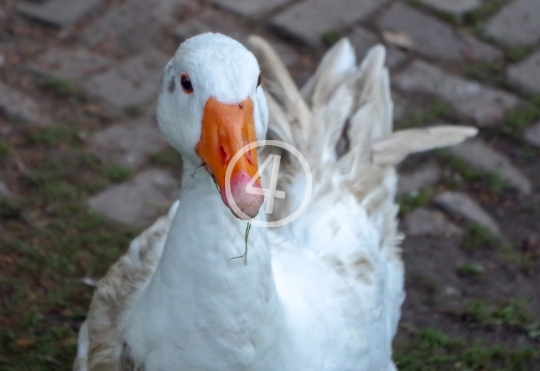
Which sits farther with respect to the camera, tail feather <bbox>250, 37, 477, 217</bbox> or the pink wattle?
tail feather <bbox>250, 37, 477, 217</bbox>

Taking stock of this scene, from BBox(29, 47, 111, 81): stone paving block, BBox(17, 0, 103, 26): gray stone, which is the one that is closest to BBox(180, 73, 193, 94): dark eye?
BBox(29, 47, 111, 81): stone paving block

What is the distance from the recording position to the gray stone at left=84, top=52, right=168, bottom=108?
4.11 m

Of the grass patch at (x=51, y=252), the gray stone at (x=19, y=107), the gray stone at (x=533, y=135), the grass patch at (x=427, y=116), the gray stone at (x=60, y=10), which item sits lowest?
the gray stone at (x=533, y=135)

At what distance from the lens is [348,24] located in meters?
4.62

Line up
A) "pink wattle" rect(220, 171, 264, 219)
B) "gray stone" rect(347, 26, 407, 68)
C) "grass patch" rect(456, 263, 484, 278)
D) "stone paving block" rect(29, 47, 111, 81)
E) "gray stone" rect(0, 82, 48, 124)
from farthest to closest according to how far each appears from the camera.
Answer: "gray stone" rect(347, 26, 407, 68)
"stone paving block" rect(29, 47, 111, 81)
"gray stone" rect(0, 82, 48, 124)
"grass patch" rect(456, 263, 484, 278)
"pink wattle" rect(220, 171, 264, 219)

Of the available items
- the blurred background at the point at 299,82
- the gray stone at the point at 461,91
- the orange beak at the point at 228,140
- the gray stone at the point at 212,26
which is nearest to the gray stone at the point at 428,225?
the blurred background at the point at 299,82

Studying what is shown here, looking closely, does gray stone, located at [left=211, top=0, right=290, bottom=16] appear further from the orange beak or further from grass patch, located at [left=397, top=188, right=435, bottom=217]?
the orange beak

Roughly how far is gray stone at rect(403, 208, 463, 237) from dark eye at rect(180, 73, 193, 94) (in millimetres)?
2038

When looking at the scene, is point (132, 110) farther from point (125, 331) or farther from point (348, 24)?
point (125, 331)

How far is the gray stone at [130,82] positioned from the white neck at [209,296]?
229 centimetres

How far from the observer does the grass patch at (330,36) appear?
4496 mm

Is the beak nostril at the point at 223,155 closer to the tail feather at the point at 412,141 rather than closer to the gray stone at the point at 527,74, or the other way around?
the tail feather at the point at 412,141

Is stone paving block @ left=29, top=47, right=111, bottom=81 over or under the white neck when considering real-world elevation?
under

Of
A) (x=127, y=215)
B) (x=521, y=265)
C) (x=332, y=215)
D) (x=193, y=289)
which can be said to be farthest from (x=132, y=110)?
(x=193, y=289)
